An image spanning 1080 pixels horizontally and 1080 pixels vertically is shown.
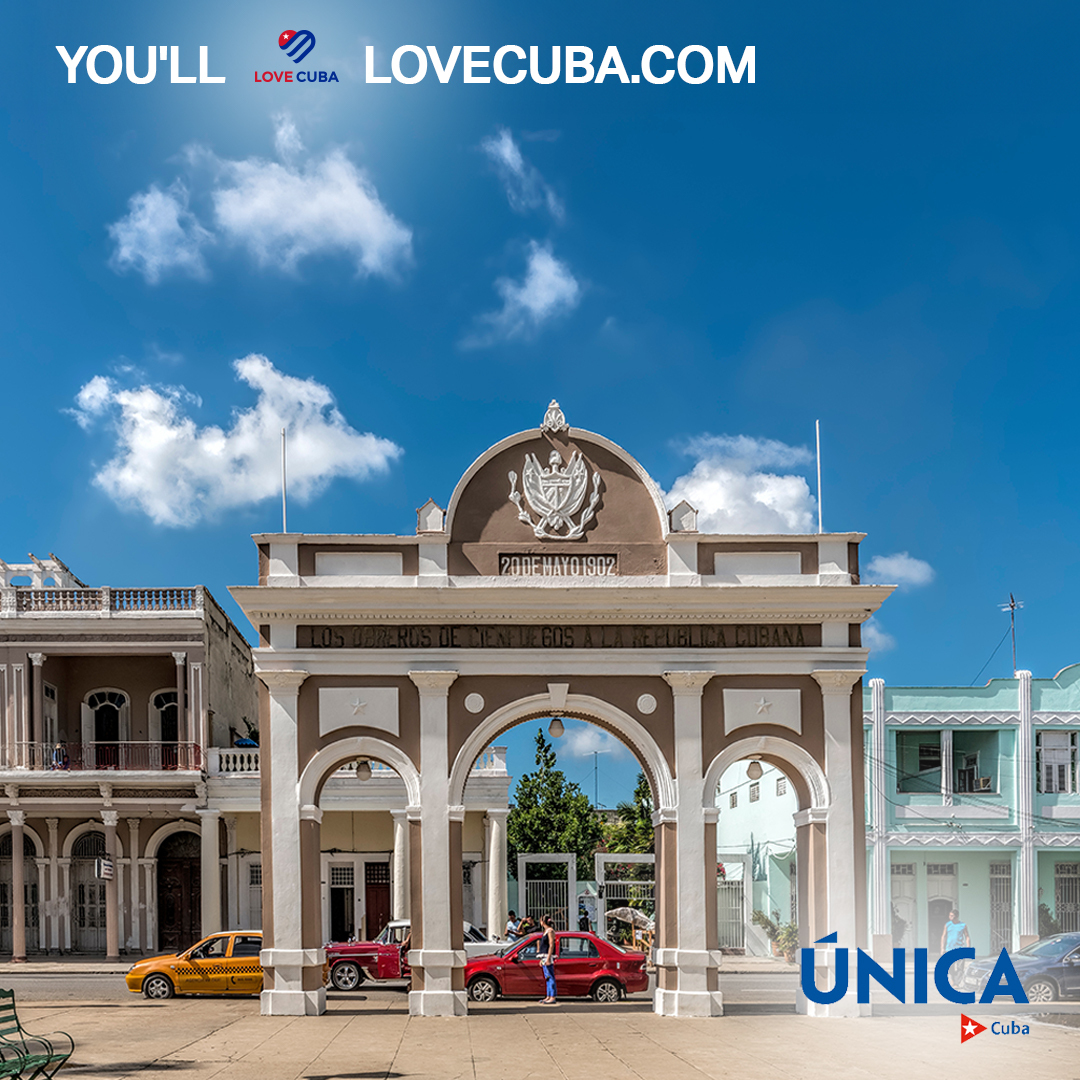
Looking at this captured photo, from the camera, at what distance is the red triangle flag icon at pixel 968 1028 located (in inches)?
677

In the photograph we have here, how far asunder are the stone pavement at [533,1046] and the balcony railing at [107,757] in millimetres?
11659

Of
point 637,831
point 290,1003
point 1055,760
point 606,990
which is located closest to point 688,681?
point 606,990

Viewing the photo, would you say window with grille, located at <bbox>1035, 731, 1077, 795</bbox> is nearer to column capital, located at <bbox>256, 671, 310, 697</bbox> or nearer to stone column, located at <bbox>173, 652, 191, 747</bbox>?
column capital, located at <bbox>256, 671, 310, 697</bbox>

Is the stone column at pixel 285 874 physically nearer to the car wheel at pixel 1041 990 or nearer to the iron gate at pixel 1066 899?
the car wheel at pixel 1041 990

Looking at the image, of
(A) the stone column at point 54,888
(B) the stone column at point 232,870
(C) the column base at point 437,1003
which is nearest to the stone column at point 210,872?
(B) the stone column at point 232,870

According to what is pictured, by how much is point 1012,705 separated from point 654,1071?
2164 centimetres

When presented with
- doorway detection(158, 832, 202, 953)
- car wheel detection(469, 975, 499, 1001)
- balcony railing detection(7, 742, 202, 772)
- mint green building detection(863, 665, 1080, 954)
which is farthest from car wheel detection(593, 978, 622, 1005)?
doorway detection(158, 832, 202, 953)

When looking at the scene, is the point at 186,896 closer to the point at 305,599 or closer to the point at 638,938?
the point at 638,938

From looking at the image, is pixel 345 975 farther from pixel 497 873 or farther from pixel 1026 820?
pixel 1026 820

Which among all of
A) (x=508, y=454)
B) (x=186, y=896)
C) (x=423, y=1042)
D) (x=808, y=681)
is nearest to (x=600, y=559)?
(x=508, y=454)

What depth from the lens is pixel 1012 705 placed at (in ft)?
108

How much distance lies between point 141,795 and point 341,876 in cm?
564

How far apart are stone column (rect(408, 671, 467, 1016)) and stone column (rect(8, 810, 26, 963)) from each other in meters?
15.8

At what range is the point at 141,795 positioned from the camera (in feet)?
106
